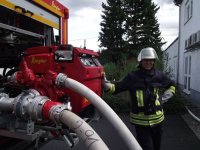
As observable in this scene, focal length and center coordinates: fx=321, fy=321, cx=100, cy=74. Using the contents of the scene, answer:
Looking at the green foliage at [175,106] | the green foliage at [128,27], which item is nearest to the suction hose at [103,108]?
the green foliage at [175,106]

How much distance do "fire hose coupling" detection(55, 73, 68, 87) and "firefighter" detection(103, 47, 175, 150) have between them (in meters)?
1.05

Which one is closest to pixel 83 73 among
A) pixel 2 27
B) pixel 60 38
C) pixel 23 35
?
pixel 2 27

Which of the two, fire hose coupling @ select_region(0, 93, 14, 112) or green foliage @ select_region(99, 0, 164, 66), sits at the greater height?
green foliage @ select_region(99, 0, 164, 66)

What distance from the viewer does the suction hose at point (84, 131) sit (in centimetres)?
192

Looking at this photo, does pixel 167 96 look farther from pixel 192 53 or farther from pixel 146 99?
pixel 192 53

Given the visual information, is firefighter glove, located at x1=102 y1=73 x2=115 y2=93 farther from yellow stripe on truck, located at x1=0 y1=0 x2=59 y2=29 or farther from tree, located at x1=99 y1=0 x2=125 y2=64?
tree, located at x1=99 y1=0 x2=125 y2=64

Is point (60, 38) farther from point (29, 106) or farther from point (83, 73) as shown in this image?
point (29, 106)

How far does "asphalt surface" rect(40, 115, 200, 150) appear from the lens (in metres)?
5.21

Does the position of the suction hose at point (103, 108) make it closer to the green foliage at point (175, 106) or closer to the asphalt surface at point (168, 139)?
the asphalt surface at point (168, 139)

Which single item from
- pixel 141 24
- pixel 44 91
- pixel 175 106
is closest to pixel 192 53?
pixel 175 106

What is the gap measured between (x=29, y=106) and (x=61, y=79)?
34 centimetres

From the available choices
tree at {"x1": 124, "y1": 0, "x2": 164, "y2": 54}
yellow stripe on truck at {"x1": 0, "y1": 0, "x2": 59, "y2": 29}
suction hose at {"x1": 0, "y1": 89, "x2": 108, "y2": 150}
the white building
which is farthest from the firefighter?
tree at {"x1": 124, "y1": 0, "x2": 164, "y2": 54}

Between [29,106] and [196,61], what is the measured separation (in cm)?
896

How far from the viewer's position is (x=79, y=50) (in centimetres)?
265
